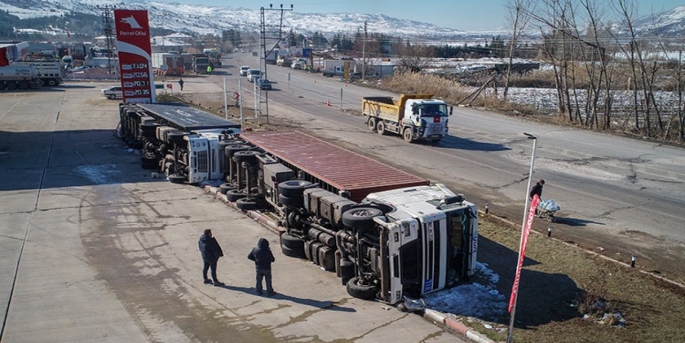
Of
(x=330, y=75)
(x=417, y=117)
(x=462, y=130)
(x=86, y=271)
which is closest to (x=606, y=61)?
(x=462, y=130)

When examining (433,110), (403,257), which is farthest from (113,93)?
(403,257)

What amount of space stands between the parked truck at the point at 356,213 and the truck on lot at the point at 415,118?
1053cm

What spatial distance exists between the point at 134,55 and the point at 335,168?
22174 mm

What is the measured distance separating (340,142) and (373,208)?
18.1 m

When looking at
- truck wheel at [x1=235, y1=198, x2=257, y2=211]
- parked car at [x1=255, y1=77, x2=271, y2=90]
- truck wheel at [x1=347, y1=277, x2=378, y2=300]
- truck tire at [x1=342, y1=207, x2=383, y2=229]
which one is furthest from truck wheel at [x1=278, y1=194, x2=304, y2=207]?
parked car at [x1=255, y1=77, x2=271, y2=90]

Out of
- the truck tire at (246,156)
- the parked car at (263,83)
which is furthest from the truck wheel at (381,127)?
the truck tire at (246,156)

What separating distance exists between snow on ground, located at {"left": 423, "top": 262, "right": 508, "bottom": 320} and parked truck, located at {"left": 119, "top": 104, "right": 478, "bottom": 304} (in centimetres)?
19

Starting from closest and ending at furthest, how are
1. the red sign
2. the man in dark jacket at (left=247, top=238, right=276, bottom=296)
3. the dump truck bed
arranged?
1. the man in dark jacket at (left=247, top=238, right=276, bottom=296)
2. the dump truck bed
3. the red sign

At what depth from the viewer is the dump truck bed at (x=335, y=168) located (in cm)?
1209

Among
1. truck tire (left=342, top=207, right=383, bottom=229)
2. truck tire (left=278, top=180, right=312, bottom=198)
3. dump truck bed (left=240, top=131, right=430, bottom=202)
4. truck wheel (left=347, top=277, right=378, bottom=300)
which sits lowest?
truck wheel (left=347, top=277, right=378, bottom=300)

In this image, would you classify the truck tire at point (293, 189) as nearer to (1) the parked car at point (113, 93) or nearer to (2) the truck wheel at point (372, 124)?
(2) the truck wheel at point (372, 124)

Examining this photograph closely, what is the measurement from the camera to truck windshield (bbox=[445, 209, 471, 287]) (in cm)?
1027

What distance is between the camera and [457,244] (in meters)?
10.6

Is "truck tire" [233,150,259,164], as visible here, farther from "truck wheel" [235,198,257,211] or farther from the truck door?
the truck door
